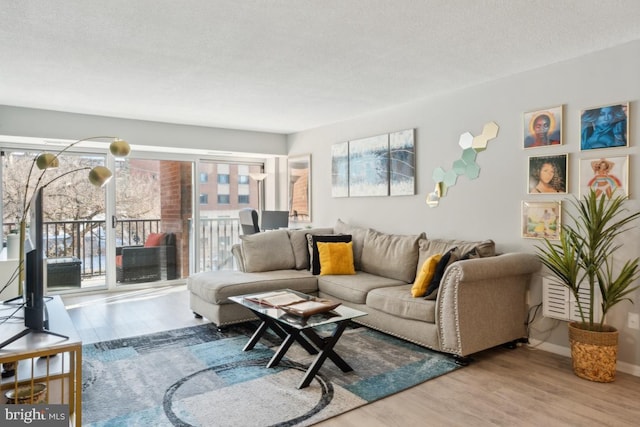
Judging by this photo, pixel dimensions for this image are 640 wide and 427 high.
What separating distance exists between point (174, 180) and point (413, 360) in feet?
14.6

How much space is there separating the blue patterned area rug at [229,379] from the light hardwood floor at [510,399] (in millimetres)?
132

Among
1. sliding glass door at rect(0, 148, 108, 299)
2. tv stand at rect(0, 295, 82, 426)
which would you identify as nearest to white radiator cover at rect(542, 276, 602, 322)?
tv stand at rect(0, 295, 82, 426)

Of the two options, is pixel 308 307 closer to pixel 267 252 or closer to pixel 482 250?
pixel 482 250

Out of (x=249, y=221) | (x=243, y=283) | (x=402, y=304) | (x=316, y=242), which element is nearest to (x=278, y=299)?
(x=243, y=283)

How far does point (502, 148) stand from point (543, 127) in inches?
15.5

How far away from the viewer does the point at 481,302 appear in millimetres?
3217

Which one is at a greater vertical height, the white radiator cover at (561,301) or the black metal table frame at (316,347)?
the white radiator cover at (561,301)

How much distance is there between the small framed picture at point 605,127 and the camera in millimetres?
3004

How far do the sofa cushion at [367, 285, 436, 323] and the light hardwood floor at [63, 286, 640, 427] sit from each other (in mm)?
490

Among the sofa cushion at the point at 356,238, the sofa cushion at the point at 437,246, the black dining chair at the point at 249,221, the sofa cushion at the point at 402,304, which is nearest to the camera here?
the sofa cushion at the point at 402,304

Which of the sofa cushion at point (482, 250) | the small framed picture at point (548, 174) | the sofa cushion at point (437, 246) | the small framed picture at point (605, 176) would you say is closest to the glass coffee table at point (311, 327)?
the sofa cushion at point (482, 250)

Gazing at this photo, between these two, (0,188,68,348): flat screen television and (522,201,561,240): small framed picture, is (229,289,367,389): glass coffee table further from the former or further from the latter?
(522,201,561,240): small framed picture

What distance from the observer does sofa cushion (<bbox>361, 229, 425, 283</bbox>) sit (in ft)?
13.9

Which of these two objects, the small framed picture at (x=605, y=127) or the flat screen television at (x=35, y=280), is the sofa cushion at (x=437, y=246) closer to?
the small framed picture at (x=605, y=127)
